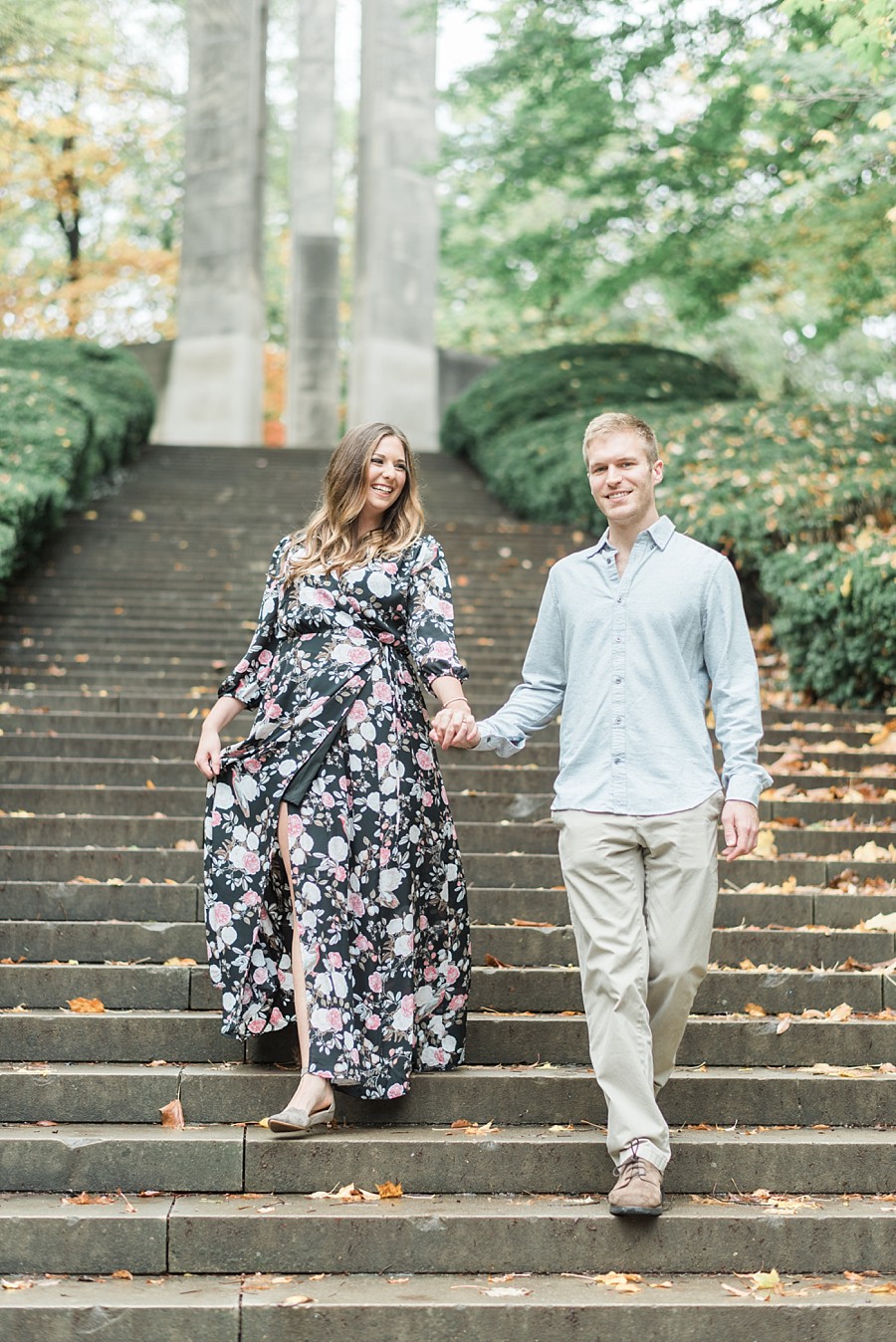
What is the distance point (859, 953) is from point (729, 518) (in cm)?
497

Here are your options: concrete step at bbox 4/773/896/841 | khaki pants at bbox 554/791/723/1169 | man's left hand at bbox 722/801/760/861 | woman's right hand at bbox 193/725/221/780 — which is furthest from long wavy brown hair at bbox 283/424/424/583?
concrete step at bbox 4/773/896/841

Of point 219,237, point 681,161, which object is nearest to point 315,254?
point 219,237

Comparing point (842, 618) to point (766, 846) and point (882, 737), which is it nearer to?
point (882, 737)

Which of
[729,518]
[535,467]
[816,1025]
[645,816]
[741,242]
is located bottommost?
[816,1025]

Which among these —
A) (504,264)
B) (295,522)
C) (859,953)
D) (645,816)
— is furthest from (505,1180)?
(504,264)

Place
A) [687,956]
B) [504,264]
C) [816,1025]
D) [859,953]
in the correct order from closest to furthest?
1. [687,956]
2. [816,1025]
3. [859,953]
4. [504,264]

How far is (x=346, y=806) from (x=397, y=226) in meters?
17.6

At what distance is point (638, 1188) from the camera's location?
3.31 metres

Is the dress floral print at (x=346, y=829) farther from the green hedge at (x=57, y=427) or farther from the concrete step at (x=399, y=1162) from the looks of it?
the green hedge at (x=57, y=427)

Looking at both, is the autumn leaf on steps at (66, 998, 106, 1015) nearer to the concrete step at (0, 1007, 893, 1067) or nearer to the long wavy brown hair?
the concrete step at (0, 1007, 893, 1067)

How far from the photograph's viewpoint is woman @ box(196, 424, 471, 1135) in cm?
370

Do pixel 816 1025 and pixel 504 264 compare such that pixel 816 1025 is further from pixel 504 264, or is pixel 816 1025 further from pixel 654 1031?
pixel 504 264

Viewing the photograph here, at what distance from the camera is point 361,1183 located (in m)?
3.65

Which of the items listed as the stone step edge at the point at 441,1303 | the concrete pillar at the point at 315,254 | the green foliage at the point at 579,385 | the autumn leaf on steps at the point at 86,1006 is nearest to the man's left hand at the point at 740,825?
the stone step edge at the point at 441,1303
